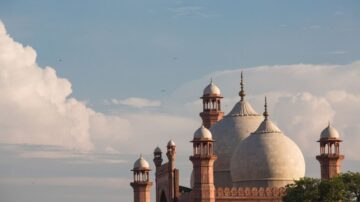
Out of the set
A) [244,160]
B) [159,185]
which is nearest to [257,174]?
[244,160]

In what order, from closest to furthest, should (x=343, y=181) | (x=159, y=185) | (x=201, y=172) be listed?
1. (x=343, y=181)
2. (x=201, y=172)
3. (x=159, y=185)

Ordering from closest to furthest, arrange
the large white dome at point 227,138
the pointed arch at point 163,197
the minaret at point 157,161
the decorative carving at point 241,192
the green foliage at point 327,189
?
the green foliage at point 327,189, the decorative carving at point 241,192, the large white dome at point 227,138, the pointed arch at point 163,197, the minaret at point 157,161

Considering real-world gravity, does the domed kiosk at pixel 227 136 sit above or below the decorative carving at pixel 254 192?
above

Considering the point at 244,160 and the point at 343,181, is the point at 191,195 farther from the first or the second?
the point at 343,181

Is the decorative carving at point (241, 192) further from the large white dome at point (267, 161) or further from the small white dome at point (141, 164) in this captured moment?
the small white dome at point (141, 164)

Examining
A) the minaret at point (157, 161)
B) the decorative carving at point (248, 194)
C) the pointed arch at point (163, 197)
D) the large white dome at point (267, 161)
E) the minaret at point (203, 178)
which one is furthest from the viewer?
the minaret at point (157, 161)

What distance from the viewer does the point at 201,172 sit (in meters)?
63.3

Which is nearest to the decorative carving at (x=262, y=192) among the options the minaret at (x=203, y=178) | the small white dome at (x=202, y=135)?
the minaret at (x=203, y=178)

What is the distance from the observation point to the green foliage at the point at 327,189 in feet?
184

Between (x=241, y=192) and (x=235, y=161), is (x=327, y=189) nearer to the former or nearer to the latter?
(x=241, y=192)

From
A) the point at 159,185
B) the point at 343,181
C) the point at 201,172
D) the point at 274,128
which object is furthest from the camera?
the point at 159,185

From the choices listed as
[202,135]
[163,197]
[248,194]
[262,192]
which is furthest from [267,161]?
[163,197]

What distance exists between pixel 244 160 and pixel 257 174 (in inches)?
40.4

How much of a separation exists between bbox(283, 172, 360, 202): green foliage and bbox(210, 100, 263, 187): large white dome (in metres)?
12.3
